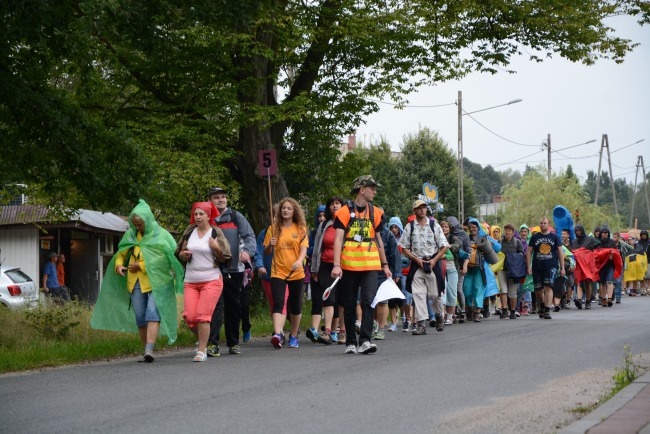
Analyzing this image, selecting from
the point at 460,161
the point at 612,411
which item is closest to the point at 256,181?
the point at 612,411

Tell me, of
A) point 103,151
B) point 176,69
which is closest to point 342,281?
point 103,151

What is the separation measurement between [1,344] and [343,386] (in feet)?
21.3

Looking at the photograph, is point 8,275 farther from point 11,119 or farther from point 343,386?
point 343,386

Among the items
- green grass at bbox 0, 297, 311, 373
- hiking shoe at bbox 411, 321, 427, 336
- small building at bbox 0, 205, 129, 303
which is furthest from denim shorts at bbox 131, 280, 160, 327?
small building at bbox 0, 205, 129, 303

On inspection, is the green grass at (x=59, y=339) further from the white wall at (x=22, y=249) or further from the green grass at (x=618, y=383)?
the white wall at (x=22, y=249)

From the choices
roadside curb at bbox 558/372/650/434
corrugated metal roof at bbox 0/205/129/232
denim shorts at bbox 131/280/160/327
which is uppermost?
corrugated metal roof at bbox 0/205/129/232

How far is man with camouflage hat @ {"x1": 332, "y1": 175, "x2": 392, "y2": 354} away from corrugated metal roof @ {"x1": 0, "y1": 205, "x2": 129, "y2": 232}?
60.0 ft

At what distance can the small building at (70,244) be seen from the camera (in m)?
36.7

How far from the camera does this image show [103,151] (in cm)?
1642

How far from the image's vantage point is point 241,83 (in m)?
21.8

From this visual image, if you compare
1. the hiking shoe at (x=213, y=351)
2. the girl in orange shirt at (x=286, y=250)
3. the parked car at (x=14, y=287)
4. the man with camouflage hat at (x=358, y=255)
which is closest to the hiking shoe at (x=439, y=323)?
the girl in orange shirt at (x=286, y=250)

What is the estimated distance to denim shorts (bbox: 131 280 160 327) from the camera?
12898 millimetres

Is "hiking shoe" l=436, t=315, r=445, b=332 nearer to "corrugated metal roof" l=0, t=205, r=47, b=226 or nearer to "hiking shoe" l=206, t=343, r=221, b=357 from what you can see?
"hiking shoe" l=206, t=343, r=221, b=357

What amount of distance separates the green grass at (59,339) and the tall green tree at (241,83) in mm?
1829
